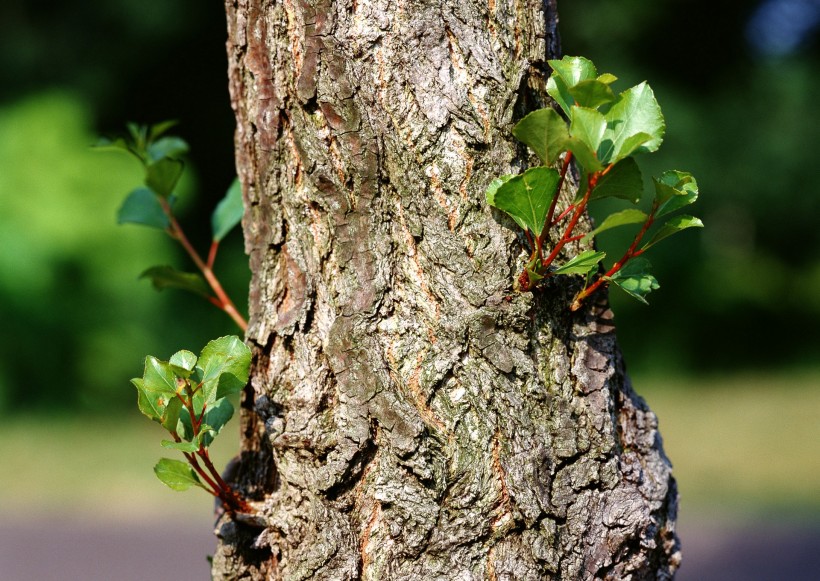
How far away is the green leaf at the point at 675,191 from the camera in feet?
3.48

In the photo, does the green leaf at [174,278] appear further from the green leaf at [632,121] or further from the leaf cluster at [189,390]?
the green leaf at [632,121]

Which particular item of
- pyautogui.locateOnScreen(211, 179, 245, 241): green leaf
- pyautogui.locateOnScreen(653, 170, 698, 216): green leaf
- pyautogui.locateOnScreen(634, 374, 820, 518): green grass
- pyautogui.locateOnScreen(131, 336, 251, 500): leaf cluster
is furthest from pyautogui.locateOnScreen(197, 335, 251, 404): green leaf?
pyautogui.locateOnScreen(634, 374, 820, 518): green grass

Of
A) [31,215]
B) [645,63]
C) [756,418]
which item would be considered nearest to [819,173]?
[645,63]

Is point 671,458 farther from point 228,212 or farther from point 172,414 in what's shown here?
point 172,414

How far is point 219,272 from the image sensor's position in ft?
27.5

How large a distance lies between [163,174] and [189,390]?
60 cm

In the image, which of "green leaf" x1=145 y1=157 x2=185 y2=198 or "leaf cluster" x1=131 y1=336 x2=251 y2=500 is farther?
"green leaf" x1=145 y1=157 x2=185 y2=198

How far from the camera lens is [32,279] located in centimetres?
643

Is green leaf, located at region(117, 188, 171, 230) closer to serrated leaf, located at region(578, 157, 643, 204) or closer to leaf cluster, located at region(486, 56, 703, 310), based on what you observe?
leaf cluster, located at region(486, 56, 703, 310)

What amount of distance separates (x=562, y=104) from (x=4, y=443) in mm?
6592

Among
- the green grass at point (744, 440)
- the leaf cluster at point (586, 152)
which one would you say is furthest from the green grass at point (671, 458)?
the leaf cluster at point (586, 152)

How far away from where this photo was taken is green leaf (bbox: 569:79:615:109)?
0.97 meters

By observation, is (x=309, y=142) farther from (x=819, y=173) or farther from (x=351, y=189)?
(x=819, y=173)

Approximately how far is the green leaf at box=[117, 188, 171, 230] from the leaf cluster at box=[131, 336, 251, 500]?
0.53 m
